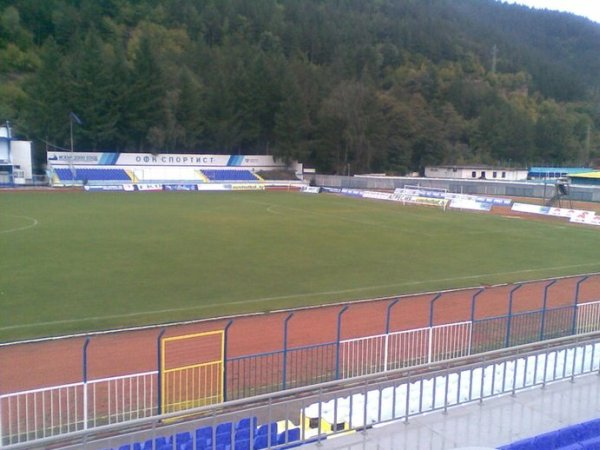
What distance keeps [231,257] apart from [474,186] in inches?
1709

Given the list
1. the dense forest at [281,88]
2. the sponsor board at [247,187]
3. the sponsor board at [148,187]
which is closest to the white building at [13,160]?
the dense forest at [281,88]

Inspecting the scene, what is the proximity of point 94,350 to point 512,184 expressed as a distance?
180 ft

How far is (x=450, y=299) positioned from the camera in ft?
64.8

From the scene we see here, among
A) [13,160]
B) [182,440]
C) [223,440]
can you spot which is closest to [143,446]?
[182,440]

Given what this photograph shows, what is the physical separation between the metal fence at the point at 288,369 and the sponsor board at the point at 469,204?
34271mm

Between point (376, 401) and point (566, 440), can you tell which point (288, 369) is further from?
point (566, 440)

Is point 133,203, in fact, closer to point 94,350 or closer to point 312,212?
point 312,212

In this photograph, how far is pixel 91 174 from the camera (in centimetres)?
6656

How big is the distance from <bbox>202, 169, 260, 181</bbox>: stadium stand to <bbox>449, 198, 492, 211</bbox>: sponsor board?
31217mm

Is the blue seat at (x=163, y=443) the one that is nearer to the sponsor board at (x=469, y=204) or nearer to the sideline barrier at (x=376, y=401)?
the sideline barrier at (x=376, y=401)

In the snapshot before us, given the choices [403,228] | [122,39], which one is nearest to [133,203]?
[403,228]

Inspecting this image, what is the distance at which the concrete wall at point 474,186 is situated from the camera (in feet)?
186

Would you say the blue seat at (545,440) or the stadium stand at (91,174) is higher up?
the stadium stand at (91,174)

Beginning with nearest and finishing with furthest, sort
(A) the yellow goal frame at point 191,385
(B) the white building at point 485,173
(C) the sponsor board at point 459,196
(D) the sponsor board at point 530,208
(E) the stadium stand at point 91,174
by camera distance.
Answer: (A) the yellow goal frame at point 191,385, (D) the sponsor board at point 530,208, (C) the sponsor board at point 459,196, (E) the stadium stand at point 91,174, (B) the white building at point 485,173
